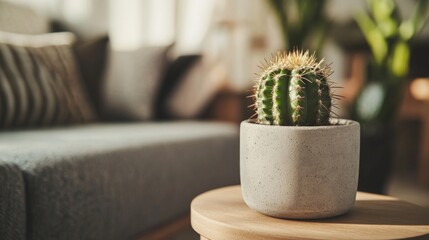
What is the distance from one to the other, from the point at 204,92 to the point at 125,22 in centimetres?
84

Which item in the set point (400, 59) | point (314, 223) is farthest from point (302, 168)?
point (400, 59)

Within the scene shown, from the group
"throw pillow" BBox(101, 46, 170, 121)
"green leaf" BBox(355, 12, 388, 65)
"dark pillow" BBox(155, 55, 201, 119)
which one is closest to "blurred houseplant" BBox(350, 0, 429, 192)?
"green leaf" BBox(355, 12, 388, 65)

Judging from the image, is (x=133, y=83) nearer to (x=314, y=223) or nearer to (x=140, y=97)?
(x=140, y=97)

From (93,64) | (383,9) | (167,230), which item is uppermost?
(383,9)

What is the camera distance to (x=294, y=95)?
665mm

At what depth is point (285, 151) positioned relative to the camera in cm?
66

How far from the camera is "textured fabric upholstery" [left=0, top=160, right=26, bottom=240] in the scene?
81 cm

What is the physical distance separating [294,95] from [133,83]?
1155 millimetres

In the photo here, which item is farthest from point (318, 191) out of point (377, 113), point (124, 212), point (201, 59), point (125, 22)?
point (125, 22)

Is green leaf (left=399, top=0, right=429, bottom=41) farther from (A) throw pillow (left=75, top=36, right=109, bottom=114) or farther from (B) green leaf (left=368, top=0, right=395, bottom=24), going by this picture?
(A) throw pillow (left=75, top=36, right=109, bottom=114)

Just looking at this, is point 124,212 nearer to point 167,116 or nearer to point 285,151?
point 285,151

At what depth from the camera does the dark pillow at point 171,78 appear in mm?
1806

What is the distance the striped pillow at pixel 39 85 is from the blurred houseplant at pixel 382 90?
1.09 m

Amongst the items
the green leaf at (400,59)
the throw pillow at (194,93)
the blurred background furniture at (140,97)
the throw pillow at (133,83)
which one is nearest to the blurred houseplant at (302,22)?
the blurred background furniture at (140,97)
